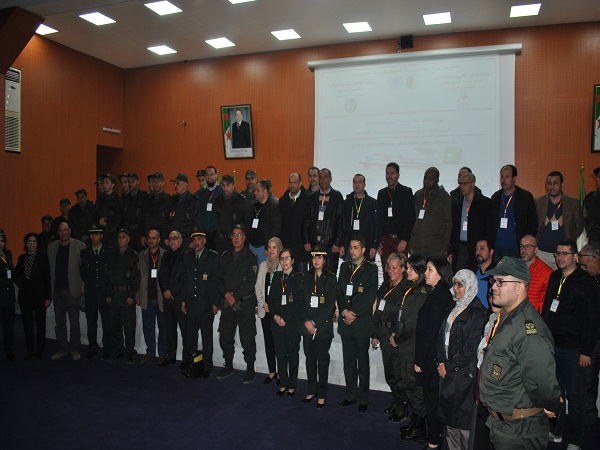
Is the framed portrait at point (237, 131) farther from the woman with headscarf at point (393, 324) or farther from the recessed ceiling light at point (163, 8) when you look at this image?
the woman with headscarf at point (393, 324)

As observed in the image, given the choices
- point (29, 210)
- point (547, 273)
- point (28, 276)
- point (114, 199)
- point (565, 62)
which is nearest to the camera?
point (547, 273)

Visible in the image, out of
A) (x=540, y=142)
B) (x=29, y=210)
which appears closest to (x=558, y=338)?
(x=540, y=142)

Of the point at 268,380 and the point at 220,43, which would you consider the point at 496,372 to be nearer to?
the point at 268,380

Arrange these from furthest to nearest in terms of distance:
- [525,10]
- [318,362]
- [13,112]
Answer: [13,112]
[525,10]
[318,362]

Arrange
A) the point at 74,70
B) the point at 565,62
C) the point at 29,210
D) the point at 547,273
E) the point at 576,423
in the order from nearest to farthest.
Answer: the point at 576,423, the point at 547,273, the point at 565,62, the point at 29,210, the point at 74,70

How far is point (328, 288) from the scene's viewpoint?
4.77 meters

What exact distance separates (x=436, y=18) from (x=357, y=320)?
5818 millimetres

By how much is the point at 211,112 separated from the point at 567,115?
23.0 feet

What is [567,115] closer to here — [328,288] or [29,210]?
[328,288]

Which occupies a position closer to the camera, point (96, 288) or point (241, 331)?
point (241, 331)

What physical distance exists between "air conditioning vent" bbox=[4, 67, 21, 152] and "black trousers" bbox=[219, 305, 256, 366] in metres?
6.07

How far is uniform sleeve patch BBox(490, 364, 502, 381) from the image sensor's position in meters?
2.49

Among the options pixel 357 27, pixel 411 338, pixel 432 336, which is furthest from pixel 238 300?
pixel 357 27

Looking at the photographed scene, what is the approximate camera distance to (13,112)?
8.73m
